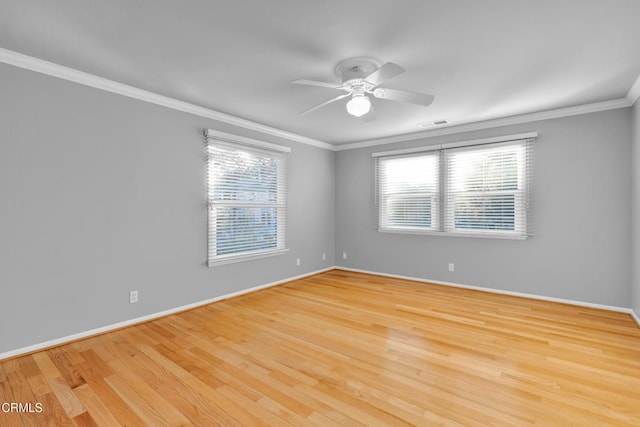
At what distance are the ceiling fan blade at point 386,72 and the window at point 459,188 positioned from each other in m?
2.81

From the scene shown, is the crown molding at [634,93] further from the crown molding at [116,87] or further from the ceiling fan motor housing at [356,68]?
A: the crown molding at [116,87]

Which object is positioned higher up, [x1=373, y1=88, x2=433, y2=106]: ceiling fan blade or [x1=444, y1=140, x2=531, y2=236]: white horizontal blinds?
[x1=373, y1=88, x2=433, y2=106]: ceiling fan blade

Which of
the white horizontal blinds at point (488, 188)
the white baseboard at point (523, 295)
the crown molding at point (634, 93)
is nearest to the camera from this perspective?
the crown molding at point (634, 93)

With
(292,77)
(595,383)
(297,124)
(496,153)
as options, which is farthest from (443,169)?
(595,383)

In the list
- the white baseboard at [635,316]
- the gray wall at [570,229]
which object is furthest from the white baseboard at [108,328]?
the white baseboard at [635,316]

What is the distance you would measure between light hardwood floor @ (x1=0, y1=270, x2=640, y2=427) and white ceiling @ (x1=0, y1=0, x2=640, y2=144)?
2.50 metres

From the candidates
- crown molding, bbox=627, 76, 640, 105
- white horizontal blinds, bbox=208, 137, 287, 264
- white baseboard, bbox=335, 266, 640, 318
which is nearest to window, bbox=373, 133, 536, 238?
white baseboard, bbox=335, 266, 640, 318

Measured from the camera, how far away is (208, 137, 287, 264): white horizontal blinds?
13.1 feet

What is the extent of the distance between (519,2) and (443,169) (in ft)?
10.2

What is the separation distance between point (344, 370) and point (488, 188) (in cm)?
349

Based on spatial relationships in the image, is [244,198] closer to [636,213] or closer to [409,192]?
[409,192]

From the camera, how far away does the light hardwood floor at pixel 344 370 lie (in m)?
1.80

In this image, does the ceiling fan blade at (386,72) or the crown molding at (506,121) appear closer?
the ceiling fan blade at (386,72)

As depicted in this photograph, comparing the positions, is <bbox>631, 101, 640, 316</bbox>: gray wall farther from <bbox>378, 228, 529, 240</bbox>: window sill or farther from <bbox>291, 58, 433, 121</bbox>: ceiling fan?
<bbox>291, 58, 433, 121</bbox>: ceiling fan
